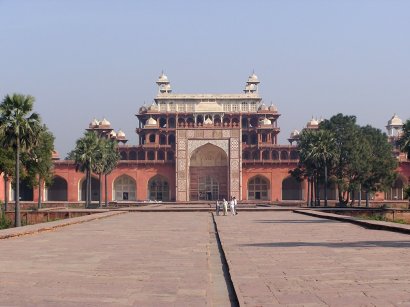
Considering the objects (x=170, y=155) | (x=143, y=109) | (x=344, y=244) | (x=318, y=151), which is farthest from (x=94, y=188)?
(x=344, y=244)

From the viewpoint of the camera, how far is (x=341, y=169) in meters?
56.7

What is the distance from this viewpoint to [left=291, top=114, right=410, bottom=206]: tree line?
54625mm

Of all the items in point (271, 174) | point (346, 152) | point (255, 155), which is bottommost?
point (271, 174)

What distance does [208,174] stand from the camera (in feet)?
242

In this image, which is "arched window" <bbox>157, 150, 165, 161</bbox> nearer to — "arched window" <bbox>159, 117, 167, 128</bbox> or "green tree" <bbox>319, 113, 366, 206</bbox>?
"arched window" <bbox>159, 117, 167, 128</bbox>

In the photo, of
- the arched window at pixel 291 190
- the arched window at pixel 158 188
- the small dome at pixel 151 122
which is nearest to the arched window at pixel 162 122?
the small dome at pixel 151 122

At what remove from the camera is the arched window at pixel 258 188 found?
244 feet

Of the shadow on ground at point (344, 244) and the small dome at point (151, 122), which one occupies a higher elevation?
the small dome at point (151, 122)

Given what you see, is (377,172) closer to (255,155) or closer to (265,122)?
(255,155)

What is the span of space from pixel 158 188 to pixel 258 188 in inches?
457

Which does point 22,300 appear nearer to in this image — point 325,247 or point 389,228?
point 325,247

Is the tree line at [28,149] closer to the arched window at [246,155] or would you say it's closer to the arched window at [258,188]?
the arched window at [258,188]

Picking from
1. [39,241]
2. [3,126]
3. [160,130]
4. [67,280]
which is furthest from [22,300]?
[160,130]

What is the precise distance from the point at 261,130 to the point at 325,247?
66.7 m
